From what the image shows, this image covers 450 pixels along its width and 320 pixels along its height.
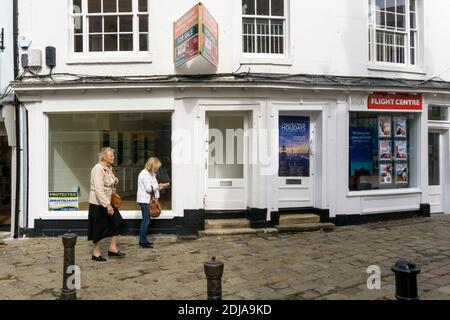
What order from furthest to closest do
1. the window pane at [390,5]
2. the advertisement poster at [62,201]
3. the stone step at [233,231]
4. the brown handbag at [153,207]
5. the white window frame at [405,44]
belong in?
the window pane at [390,5] → the white window frame at [405,44] → the advertisement poster at [62,201] → the stone step at [233,231] → the brown handbag at [153,207]

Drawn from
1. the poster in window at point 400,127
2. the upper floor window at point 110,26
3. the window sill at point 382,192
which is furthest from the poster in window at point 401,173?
the upper floor window at point 110,26

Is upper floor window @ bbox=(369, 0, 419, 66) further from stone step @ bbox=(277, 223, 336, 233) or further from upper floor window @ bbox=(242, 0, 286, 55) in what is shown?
stone step @ bbox=(277, 223, 336, 233)

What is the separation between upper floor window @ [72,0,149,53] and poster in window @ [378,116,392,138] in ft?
20.1

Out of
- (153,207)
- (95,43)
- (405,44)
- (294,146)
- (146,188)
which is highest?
(405,44)

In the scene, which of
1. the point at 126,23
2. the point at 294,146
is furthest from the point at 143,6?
the point at 294,146

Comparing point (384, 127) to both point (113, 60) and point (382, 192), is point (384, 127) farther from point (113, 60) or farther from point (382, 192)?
point (113, 60)

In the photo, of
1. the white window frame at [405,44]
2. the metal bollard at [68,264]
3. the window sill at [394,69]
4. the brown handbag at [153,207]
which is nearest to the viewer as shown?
the metal bollard at [68,264]

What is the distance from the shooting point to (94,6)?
364 inches

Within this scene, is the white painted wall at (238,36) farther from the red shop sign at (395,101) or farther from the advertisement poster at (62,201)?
the advertisement poster at (62,201)

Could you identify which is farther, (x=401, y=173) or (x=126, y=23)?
(x=401, y=173)

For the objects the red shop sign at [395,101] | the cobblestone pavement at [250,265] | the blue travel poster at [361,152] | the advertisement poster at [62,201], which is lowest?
the cobblestone pavement at [250,265]

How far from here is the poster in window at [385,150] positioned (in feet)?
34.4

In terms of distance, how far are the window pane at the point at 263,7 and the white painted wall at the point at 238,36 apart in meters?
0.53

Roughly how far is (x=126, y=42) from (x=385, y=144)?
22.8 feet
